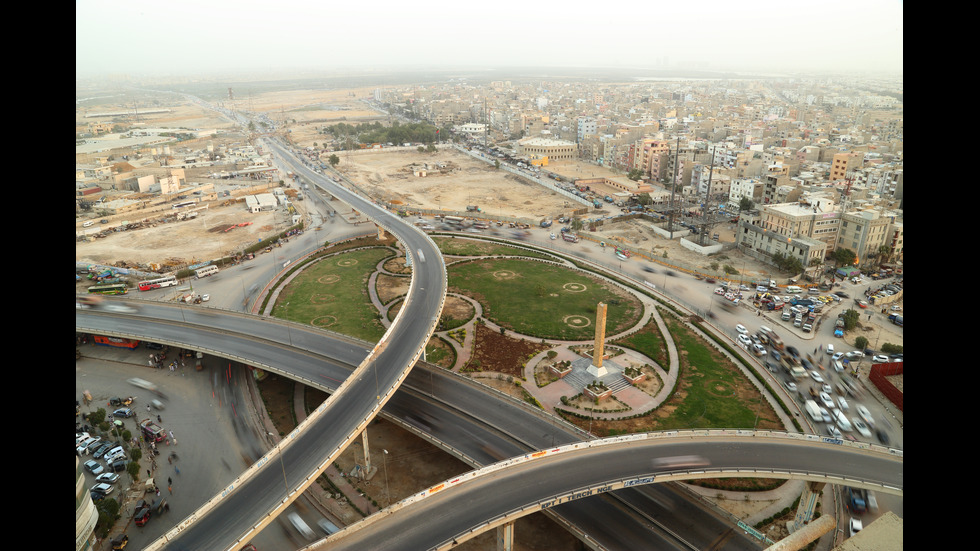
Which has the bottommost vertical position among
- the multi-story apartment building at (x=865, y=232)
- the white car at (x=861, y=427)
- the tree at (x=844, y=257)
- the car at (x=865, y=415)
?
the white car at (x=861, y=427)

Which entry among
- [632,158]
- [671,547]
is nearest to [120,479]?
[671,547]

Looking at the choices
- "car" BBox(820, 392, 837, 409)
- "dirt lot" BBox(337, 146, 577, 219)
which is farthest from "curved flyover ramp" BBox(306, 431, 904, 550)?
"dirt lot" BBox(337, 146, 577, 219)

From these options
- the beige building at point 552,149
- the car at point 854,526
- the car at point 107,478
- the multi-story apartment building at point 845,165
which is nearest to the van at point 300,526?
the car at point 107,478

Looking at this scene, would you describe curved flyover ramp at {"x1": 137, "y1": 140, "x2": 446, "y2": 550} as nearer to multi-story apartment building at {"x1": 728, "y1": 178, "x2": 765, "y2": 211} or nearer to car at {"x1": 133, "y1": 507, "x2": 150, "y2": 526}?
car at {"x1": 133, "y1": 507, "x2": 150, "y2": 526}

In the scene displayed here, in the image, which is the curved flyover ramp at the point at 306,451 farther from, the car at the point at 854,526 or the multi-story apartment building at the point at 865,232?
the multi-story apartment building at the point at 865,232

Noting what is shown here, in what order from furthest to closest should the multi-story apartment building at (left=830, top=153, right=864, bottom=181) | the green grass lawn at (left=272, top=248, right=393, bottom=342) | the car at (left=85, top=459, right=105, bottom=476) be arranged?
the multi-story apartment building at (left=830, top=153, right=864, bottom=181), the green grass lawn at (left=272, top=248, right=393, bottom=342), the car at (left=85, top=459, right=105, bottom=476)

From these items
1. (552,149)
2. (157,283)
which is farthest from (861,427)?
(552,149)
